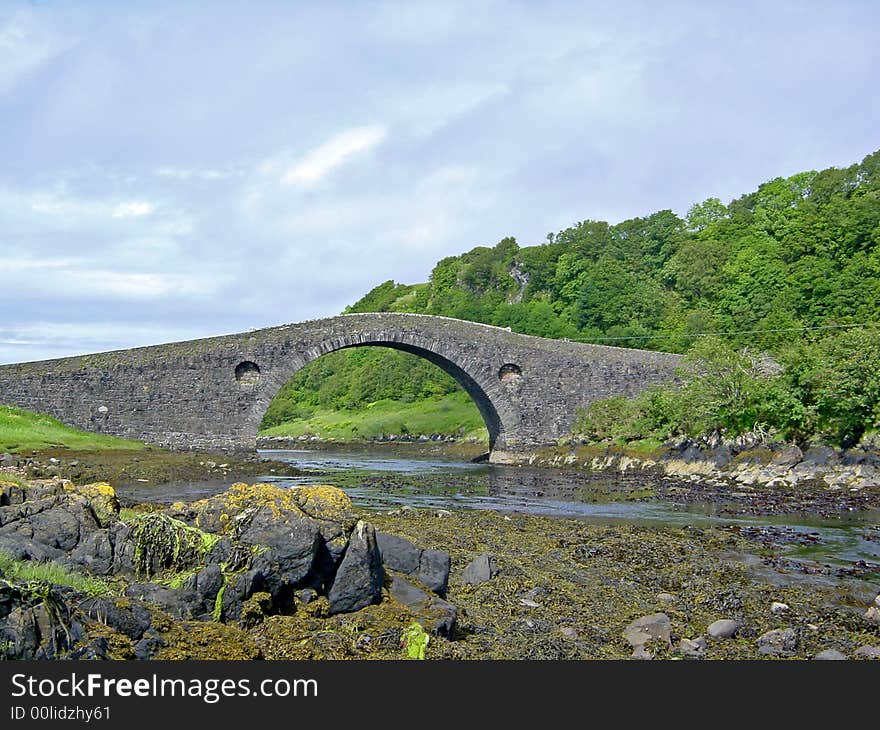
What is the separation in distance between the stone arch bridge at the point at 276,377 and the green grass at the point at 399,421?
1324cm

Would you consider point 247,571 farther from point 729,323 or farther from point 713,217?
point 713,217

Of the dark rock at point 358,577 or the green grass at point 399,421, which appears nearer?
the dark rock at point 358,577

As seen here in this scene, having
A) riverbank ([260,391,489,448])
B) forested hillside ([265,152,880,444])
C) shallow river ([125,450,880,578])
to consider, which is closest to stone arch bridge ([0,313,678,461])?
shallow river ([125,450,880,578])

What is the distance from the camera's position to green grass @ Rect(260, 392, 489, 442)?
58219 mm

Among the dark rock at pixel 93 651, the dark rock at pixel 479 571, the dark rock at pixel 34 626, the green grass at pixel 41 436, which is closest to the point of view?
the dark rock at pixel 34 626

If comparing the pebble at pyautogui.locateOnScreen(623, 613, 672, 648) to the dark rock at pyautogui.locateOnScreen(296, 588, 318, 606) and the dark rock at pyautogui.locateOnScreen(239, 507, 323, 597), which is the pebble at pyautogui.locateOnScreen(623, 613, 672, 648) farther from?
the dark rock at pyautogui.locateOnScreen(239, 507, 323, 597)

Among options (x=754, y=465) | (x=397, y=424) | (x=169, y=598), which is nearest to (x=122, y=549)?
(x=169, y=598)

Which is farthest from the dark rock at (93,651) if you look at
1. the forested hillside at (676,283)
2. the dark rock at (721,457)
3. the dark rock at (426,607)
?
the forested hillside at (676,283)

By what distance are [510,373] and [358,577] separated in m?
31.2

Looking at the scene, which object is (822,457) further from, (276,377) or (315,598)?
(276,377)

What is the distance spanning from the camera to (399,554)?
27.7 feet

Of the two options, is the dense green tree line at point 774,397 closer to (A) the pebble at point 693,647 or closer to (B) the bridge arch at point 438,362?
(B) the bridge arch at point 438,362

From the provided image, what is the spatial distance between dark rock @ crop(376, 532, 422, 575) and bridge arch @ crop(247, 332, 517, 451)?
2591 centimetres

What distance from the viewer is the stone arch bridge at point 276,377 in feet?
103
